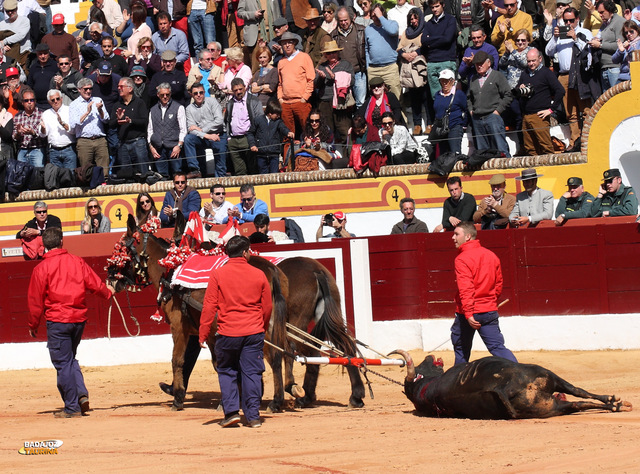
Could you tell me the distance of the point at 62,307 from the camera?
10422mm

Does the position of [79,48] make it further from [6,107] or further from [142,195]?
[142,195]

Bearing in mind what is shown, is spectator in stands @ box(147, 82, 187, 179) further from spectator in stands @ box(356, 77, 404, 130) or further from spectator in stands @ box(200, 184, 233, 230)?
spectator in stands @ box(356, 77, 404, 130)

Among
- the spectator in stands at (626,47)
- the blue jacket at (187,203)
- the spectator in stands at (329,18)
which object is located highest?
the spectator in stands at (329,18)

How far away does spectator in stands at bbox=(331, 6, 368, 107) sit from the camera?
16656 millimetres

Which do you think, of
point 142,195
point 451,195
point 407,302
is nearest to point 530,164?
point 451,195

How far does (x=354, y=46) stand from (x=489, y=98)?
2.55 metres

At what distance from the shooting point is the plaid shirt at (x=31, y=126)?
17641 mm

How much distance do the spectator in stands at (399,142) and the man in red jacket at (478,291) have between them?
610cm

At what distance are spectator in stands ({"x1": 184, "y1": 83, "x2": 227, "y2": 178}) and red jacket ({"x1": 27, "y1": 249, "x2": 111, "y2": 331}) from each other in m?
6.59

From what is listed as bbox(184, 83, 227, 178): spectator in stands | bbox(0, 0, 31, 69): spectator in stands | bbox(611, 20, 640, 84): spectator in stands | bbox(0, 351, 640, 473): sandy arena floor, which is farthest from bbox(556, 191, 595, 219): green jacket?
bbox(0, 0, 31, 69): spectator in stands

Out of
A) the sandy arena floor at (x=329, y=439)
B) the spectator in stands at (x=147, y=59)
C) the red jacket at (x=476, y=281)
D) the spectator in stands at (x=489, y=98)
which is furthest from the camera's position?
the spectator in stands at (x=147, y=59)

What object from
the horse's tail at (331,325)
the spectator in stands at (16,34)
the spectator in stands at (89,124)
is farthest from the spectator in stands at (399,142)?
the spectator in stands at (16,34)

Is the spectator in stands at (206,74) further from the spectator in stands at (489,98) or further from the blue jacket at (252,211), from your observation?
the spectator in stands at (489,98)

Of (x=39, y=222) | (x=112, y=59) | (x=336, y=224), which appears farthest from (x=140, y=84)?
(x=336, y=224)
